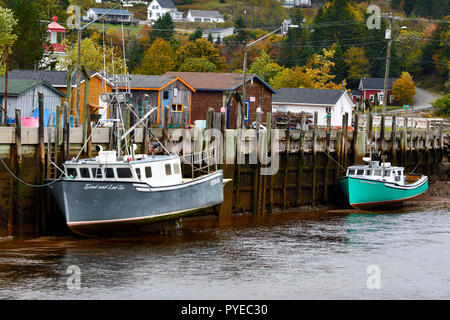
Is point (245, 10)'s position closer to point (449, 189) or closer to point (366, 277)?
point (449, 189)

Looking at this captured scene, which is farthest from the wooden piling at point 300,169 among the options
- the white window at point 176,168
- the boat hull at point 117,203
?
the white window at point 176,168

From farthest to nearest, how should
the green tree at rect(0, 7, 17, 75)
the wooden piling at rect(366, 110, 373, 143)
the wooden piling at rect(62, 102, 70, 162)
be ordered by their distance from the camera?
the green tree at rect(0, 7, 17, 75) → the wooden piling at rect(366, 110, 373, 143) → the wooden piling at rect(62, 102, 70, 162)

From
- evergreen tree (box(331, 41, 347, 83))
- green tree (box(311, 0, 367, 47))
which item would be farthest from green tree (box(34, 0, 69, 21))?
green tree (box(311, 0, 367, 47))

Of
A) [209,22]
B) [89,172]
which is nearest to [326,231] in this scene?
[89,172]

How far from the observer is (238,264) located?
27.5 m

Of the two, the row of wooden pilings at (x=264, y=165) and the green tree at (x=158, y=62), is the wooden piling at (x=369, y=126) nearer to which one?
the row of wooden pilings at (x=264, y=165)

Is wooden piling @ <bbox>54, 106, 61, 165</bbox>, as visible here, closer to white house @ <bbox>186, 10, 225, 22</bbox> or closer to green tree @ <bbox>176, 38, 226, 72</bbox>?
green tree @ <bbox>176, 38, 226, 72</bbox>

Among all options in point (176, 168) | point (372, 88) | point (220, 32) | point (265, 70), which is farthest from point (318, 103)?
point (220, 32)

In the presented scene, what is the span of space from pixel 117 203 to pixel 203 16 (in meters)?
170

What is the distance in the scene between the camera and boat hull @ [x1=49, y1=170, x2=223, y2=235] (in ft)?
92.5

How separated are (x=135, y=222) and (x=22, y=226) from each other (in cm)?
413

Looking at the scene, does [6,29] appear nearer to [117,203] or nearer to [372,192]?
[372,192]

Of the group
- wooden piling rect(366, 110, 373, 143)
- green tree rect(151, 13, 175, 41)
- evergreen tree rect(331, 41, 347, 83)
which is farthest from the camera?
green tree rect(151, 13, 175, 41)

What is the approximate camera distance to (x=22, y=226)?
2875 cm
